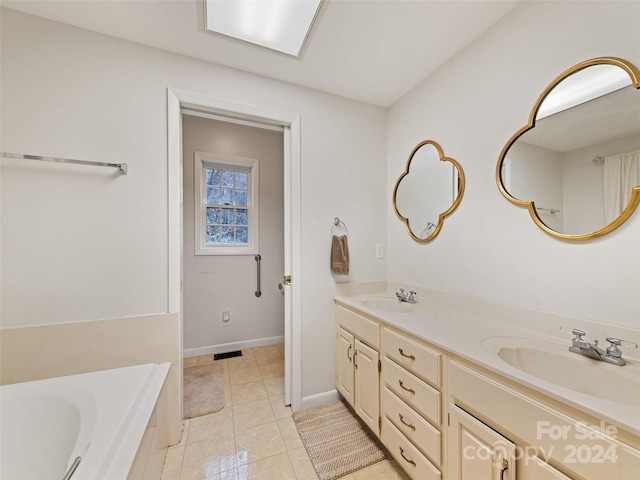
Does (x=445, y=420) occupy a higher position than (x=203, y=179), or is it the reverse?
(x=203, y=179)

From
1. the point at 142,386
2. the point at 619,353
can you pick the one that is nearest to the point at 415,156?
the point at 619,353

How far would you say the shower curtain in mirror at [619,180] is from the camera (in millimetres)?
927

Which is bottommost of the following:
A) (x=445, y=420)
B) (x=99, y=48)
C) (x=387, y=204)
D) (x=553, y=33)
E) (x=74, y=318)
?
(x=445, y=420)

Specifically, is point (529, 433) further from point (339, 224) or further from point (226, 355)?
point (226, 355)

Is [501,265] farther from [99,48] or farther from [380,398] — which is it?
[99,48]

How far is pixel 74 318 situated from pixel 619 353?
2.51 meters

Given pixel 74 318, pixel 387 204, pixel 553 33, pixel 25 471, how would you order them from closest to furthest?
pixel 25 471 → pixel 553 33 → pixel 74 318 → pixel 387 204

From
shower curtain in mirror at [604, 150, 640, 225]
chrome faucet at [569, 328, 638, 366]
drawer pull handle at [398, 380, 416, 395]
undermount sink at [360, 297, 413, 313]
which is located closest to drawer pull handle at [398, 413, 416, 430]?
drawer pull handle at [398, 380, 416, 395]

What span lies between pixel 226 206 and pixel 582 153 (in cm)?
295

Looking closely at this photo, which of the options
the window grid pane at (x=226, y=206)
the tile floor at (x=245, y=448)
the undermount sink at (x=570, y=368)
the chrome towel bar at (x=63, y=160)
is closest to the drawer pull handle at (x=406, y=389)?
the undermount sink at (x=570, y=368)

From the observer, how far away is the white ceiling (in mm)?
1267

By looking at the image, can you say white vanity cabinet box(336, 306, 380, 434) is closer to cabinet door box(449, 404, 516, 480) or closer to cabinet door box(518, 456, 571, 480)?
cabinet door box(449, 404, 516, 480)

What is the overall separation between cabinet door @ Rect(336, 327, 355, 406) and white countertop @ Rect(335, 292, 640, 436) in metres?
0.25

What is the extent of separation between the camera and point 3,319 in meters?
1.26
